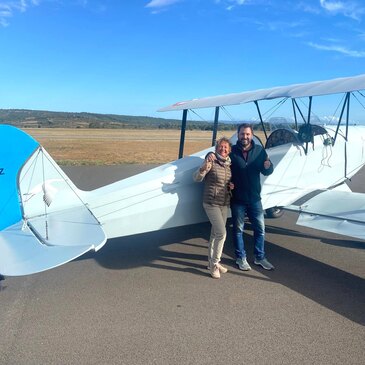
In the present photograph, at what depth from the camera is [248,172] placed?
14.4 ft

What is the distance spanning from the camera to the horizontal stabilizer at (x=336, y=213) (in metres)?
4.60

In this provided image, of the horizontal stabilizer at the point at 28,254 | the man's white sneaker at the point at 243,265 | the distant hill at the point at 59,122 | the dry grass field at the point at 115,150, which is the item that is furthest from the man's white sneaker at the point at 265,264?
the distant hill at the point at 59,122

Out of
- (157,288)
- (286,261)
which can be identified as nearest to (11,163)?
(157,288)

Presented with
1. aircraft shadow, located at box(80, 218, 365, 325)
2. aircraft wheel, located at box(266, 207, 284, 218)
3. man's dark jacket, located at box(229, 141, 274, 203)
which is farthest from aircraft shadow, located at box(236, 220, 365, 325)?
aircraft wheel, located at box(266, 207, 284, 218)

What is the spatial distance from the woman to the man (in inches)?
5.9

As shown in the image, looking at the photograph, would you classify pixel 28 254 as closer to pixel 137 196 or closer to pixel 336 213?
pixel 137 196

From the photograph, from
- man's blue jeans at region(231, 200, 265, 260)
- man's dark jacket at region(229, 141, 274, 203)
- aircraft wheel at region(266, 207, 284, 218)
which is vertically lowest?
aircraft wheel at region(266, 207, 284, 218)

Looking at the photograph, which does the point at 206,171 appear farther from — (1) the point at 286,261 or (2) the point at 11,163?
(2) the point at 11,163

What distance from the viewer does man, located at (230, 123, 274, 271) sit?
4.39 m

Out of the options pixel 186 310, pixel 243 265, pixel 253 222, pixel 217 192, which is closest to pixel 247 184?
pixel 217 192

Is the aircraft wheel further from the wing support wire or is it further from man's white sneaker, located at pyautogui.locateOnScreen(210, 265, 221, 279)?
the wing support wire

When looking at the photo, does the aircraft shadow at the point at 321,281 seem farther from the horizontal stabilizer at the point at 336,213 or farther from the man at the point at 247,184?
the horizontal stabilizer at the point at 336,213

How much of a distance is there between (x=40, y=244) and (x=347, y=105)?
4772 millimetres

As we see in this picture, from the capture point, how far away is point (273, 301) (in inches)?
147
